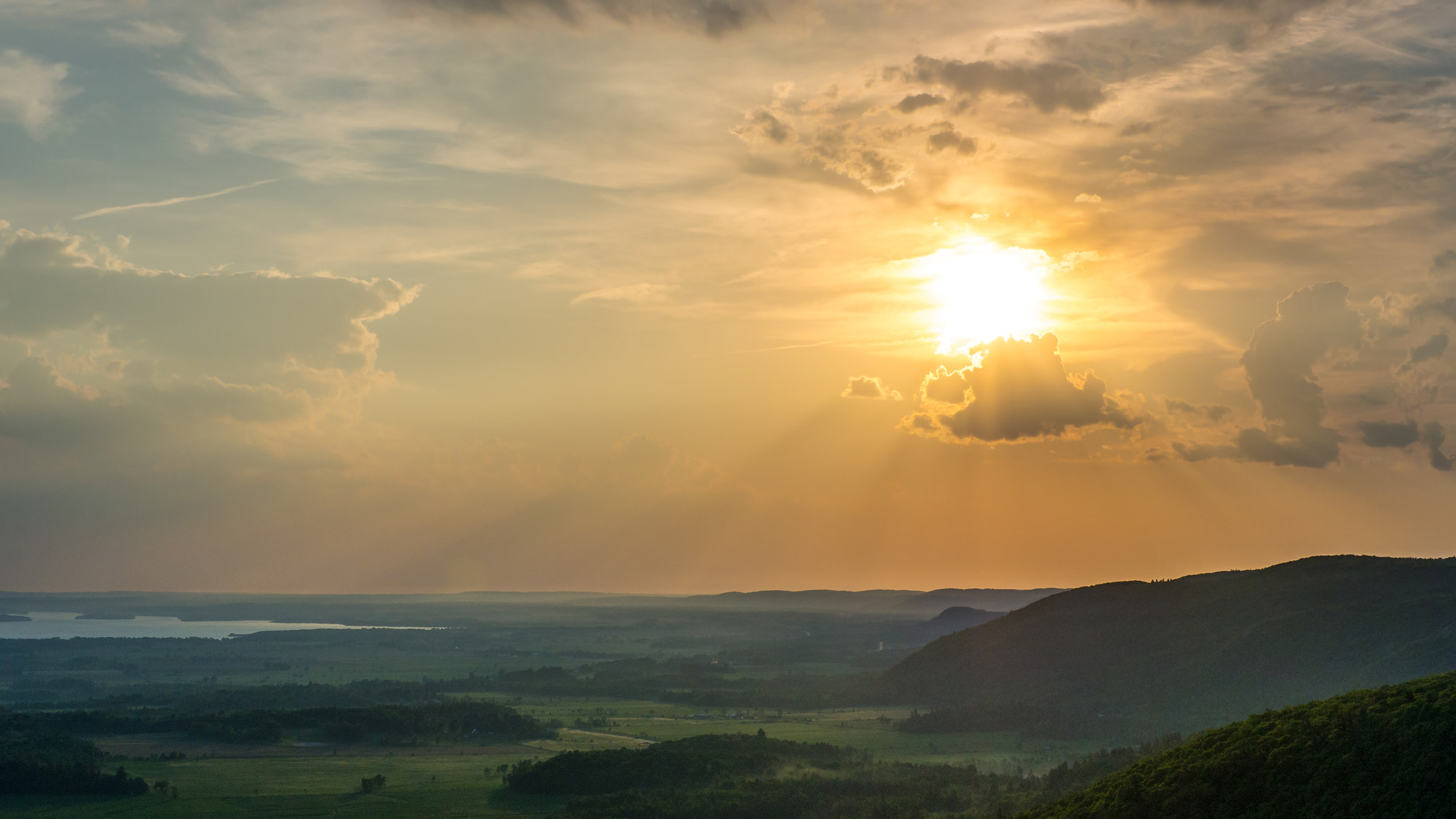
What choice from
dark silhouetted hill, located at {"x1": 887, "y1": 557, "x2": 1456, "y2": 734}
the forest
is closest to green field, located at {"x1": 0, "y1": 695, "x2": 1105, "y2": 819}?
the forest

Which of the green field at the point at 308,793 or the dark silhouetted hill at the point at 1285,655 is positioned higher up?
the dark silhouetted hill at the point at 1285,655

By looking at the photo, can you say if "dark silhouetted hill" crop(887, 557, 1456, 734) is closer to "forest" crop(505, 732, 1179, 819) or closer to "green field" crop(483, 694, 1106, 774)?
"green field" crop(483, 694, 1106, 774)

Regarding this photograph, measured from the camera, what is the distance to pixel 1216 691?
17650cm

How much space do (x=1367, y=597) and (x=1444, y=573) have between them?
1254 centimetres

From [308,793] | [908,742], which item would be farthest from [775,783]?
[308,793]

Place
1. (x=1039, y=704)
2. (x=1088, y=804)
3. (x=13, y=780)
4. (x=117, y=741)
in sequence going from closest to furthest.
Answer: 1. (x=1088, y=804)
2. (x=13, y=780)
3. (x=117, y=741)
4. (x=1039, y=704)

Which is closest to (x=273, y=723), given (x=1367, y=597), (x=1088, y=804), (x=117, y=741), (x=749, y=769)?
(x=117, y=741)

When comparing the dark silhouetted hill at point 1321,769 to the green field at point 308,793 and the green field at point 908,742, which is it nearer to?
the green field at point 908,742

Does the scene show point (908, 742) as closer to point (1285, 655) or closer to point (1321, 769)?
point (1285, 655)

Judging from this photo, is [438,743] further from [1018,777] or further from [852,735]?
[1018,777]

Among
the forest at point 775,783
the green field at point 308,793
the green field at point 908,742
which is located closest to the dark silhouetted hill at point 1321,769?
the forest at point 775,783

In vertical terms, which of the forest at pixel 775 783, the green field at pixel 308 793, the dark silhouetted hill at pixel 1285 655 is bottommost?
the green field at pixel 308 793

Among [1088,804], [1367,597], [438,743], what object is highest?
[1367,597]

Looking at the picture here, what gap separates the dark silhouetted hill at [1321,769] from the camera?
54.1 m
